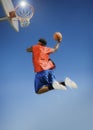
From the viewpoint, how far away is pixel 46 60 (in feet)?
9.36

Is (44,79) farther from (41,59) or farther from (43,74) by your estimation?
(41,59)

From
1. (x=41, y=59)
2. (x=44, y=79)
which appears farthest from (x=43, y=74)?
(x=41, y=59)

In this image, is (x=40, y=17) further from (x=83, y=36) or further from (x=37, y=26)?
(x=83, y=36)

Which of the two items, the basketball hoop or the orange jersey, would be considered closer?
the orange jersey

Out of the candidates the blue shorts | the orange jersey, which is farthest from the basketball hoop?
the blue shorts

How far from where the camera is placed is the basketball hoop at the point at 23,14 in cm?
293

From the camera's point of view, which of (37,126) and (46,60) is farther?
(37,126)

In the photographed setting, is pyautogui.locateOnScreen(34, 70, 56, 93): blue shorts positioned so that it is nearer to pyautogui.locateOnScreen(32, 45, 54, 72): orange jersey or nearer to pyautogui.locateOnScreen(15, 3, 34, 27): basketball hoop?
pyautogui.locateOnScreen(32, 45, 54, 72): orange jersey

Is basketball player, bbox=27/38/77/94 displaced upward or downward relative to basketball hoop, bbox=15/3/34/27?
downward

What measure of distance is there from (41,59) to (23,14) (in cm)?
53

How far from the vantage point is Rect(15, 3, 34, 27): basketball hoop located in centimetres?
293

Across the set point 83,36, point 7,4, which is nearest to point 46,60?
point 7,4

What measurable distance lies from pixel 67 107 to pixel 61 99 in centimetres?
14

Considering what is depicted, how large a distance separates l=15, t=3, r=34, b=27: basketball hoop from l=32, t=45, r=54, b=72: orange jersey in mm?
282
